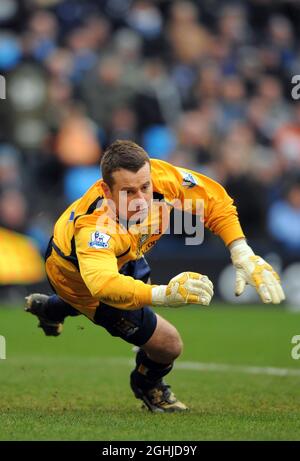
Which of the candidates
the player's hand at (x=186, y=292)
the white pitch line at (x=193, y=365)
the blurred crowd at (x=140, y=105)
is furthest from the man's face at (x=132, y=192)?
the blurred crowd at (x=140, y=105)

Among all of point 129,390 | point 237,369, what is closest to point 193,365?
point 237,369

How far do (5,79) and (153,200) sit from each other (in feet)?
31.3

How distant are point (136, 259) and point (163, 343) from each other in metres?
0.68

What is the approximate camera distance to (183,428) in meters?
6.59

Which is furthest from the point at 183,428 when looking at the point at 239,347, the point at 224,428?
the point at 239,347

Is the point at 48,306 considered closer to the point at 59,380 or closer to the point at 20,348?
the point at 59,380

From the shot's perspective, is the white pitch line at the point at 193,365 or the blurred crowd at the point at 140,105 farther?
the blurred crowd at the point at 140,105

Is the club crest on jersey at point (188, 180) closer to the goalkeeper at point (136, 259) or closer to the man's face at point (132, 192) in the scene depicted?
the goalkeeper at point (136, 259)

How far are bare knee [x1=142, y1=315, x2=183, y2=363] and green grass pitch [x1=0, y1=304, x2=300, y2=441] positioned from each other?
1.47 feet

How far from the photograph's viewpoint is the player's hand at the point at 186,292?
6324mm

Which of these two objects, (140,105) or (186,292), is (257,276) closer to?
(186,292)

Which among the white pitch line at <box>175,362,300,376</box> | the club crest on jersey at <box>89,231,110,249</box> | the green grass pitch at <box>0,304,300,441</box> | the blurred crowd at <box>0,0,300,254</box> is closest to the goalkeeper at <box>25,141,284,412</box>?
the club crest on jersey at <box>89,231,110,249</box>

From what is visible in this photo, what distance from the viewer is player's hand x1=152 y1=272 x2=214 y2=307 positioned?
632 cm

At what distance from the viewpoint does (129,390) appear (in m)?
9.02
